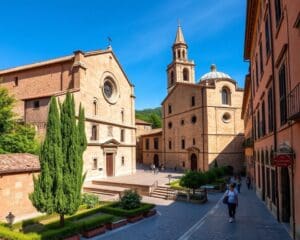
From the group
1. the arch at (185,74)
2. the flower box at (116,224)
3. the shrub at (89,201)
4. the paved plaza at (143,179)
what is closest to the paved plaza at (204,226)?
the flower box at (116,224)

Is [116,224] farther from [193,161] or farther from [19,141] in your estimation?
[193,161]

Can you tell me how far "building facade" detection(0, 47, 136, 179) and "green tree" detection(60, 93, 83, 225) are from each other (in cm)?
1426

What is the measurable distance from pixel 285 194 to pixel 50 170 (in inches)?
397

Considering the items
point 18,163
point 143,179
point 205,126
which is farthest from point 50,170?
point 205,126

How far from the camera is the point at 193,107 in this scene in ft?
132

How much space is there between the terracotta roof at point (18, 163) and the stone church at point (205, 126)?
25555 millimetres

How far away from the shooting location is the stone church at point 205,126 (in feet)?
124

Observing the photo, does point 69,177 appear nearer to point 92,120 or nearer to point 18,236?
point 18,236

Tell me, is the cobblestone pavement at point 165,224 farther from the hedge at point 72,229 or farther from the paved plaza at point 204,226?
the hedge at point 72,229

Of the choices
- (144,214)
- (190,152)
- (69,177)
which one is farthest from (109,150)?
(69,177)

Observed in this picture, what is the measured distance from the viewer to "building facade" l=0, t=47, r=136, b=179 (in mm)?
27312

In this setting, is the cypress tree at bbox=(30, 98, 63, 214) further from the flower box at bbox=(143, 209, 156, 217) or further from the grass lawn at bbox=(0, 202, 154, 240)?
the flower box at bbox=(143, 209, 156, 217)

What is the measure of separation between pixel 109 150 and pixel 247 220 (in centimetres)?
2119

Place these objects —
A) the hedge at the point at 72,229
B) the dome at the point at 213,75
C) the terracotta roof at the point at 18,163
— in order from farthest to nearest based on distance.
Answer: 1. the dome at the point at 213,75
2. the terracotta roof at the point at 18,163
3. the hedge at the point at 72,229
